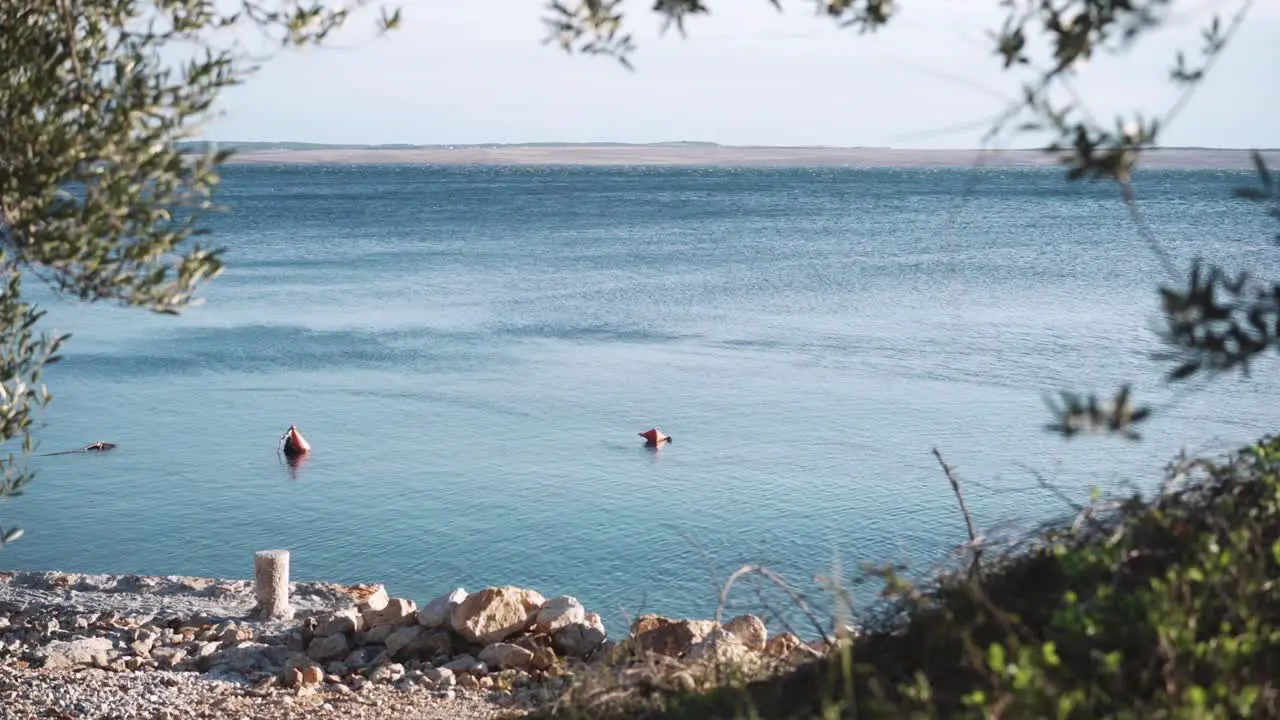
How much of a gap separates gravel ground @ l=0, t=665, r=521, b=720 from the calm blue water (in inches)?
105

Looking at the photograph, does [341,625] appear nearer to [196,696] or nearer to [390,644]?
[390,644]

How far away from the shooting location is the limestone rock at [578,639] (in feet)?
32.3

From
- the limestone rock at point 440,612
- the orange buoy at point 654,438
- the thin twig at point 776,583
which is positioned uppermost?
the thin twig at point 776,583

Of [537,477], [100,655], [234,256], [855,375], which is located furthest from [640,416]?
[234,256]

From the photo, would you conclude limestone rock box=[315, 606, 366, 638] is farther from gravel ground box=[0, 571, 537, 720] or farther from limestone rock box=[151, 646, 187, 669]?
limestone rock box=[151, 646, 187, 669]

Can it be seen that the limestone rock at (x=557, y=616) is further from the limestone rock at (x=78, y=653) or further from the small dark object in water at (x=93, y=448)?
the small dark object in water at (x=93, y=448)

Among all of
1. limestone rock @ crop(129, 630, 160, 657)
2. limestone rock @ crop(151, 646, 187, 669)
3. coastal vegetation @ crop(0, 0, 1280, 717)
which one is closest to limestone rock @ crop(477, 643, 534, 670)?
limestone rock @ crop(151, 646, 187, 669)

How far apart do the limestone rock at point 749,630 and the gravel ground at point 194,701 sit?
1805mm

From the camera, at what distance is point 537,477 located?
637 inches

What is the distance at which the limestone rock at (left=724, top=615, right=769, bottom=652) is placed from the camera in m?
9.46

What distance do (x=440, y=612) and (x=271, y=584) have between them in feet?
6.66

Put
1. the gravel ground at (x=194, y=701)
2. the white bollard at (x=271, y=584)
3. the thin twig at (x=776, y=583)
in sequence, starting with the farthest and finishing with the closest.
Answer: the white bollard at (x=271, y=584)
the gravel ground at (x=194, y=701)
the thin twig at (x=776, y=583)

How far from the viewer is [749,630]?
9.57m

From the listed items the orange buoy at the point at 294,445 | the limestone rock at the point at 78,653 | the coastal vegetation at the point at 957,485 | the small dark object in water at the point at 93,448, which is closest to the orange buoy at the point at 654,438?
the orange buoy at the point at 294,445
